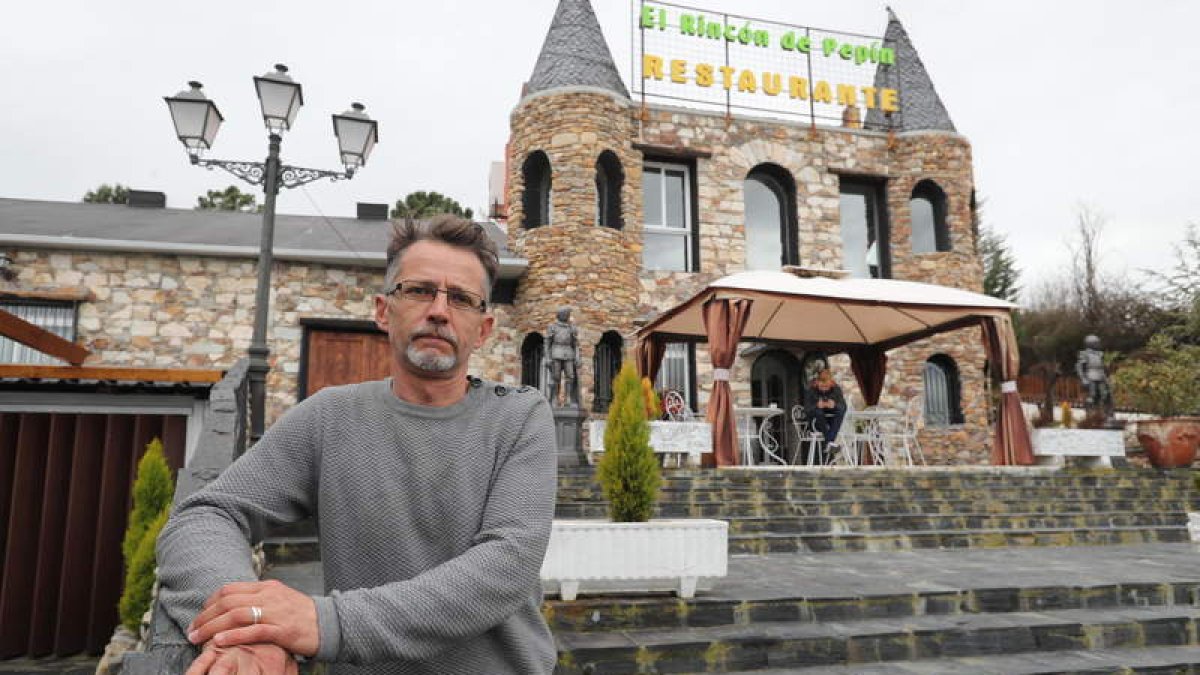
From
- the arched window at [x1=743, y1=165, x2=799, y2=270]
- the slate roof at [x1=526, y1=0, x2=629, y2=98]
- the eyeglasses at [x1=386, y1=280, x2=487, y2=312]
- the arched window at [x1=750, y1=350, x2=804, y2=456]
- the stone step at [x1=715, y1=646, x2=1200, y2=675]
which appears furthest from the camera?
the arched window at [x1=743, y1=165, x2=799, y2=270]

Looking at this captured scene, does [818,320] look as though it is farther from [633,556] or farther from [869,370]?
[633,556]

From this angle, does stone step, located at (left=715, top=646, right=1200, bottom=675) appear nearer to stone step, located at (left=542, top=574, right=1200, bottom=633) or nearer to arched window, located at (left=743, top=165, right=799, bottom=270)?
stone step, located at (left=542, top=574, right=1200, bottom=633)

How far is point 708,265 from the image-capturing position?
1387cm

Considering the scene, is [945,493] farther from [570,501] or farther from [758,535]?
[570,501]

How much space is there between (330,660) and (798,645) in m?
3.21

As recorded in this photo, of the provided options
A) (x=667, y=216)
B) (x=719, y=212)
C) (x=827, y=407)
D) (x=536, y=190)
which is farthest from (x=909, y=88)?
(x=536, y=190)

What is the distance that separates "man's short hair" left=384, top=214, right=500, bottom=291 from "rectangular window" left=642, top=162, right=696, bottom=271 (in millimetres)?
12364

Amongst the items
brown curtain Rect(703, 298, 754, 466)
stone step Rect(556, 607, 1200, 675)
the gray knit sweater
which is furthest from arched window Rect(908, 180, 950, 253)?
the gray knit sweater

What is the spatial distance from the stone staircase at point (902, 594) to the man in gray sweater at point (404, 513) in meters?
2.41

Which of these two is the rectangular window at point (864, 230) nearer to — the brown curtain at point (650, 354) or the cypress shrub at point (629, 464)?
the brown curtain at point (650, 354)

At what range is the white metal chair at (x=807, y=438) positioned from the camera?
1171 centimetres

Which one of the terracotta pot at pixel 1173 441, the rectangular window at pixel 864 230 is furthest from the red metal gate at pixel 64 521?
the rectangular window at pixel 864 230

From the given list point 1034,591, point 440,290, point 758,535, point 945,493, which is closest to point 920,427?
point 945,493

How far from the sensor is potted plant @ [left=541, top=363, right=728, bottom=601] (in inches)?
161
